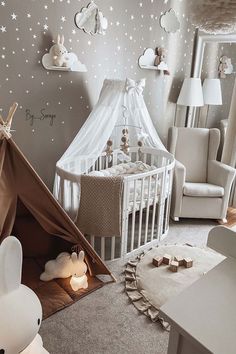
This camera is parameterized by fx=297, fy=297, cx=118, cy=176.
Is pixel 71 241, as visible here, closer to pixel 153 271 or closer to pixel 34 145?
pixel 153 271

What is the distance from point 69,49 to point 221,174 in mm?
2133

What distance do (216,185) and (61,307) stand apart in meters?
2.27

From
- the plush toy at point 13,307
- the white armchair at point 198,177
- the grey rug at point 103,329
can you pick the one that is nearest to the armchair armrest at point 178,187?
the white armchair at point 198,177

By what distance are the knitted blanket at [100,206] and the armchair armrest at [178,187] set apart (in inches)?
43.6

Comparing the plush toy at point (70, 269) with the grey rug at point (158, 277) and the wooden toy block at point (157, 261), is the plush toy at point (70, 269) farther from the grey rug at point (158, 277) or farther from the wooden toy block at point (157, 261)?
the wooden toy block at point (157, 261)

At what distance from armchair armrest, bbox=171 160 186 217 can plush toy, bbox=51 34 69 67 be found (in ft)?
5.27

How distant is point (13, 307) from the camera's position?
1152 millimetres

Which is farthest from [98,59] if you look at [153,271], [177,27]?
[153,271]

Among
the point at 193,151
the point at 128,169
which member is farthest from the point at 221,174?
the point at 128,169

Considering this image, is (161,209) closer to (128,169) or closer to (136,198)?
(136,198)

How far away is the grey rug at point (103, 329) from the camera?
179cm

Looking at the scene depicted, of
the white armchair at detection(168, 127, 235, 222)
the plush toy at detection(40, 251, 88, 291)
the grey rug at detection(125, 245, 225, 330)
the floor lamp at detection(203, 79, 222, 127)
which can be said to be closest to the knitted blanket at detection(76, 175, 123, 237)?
the plush toy at detection(40, 251, 88, 291)

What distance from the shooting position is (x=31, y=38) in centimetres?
242

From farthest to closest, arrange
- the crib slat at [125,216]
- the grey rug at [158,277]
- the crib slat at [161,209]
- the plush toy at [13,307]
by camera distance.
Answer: the crib slat at [161,209] < the crib slat at [125,216] < the grey rug at [158,277] < the plush toy at [13,307]
